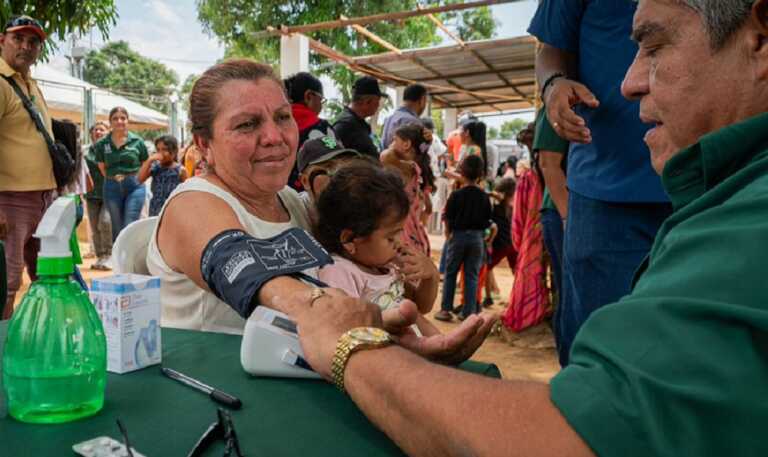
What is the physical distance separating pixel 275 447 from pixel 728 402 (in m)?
0.58

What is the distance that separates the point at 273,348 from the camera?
1122 millimetres

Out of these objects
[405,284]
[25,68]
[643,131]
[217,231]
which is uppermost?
[25,68]

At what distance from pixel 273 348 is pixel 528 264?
4297 mm

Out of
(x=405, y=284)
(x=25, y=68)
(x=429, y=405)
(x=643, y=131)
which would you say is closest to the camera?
(x=429, y=405)

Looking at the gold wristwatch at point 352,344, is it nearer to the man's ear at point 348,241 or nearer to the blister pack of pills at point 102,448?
the blister pack of pills at point 102,448

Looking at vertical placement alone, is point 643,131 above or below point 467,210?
above

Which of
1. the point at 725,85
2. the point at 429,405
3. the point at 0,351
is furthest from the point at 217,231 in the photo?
the point at 725,85

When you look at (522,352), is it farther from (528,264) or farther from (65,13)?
(65,13)

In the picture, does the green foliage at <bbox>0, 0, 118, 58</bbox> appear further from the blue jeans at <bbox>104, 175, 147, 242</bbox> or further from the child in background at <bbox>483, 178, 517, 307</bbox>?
the child in background at <bbox>483, 178, 517, 307</bbox>

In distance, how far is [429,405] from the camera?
2.47 feet

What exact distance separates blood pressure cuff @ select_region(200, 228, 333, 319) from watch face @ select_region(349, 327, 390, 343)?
35 cm

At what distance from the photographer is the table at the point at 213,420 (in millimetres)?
848

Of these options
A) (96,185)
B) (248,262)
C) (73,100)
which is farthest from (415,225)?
(73,100)

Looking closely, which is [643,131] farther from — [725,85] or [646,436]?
[646,436]
